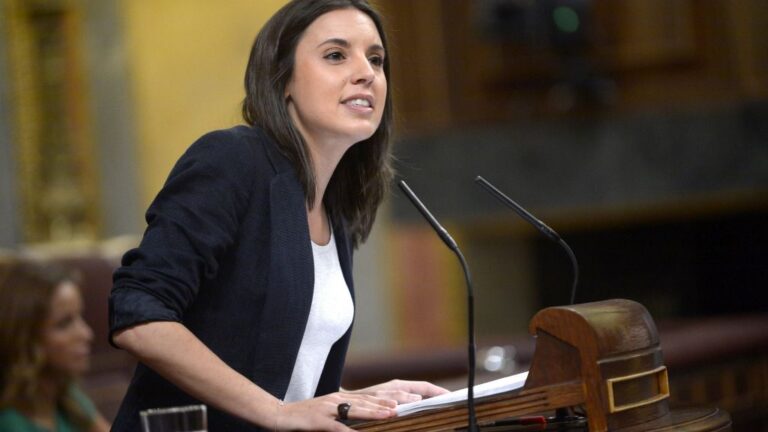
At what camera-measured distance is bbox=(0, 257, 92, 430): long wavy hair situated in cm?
286

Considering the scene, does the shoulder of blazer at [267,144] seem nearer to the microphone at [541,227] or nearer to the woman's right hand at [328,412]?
the microphone at [541,227]

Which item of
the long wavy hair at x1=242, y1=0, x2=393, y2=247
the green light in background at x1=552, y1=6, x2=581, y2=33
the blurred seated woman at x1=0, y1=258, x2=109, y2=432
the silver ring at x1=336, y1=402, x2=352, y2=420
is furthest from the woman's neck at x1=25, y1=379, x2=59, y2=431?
the green light in background at x1=552, y1=6, x2=581, y2=33

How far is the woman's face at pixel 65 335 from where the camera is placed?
297 cm

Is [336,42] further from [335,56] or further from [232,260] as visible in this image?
[232,260]

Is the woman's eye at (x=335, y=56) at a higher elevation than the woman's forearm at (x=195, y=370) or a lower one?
higher

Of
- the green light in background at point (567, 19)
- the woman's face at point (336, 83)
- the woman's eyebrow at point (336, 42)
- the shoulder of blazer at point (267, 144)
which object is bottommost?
the shoulder of blazer at point (267, 144)

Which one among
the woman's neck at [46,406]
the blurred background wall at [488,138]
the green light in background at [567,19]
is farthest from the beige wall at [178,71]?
the woman's neck at [46,406]

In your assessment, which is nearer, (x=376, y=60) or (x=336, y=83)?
(x=336, y=83)

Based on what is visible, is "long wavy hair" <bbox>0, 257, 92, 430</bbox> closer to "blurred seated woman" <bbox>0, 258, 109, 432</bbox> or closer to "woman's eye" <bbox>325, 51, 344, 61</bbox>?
"blurred seated woman" <bbox>0, 258, 109, 432</bbox>

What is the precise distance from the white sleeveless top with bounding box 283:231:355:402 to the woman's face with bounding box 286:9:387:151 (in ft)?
0.61

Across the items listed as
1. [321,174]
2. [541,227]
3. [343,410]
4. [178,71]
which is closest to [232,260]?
[321,174]

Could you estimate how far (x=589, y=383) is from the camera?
4.72 ft

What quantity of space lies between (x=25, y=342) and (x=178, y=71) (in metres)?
4.22

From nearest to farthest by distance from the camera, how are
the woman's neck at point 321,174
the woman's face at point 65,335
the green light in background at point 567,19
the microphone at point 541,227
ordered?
the microphone at point 541,227 → the woman's neck at point 321,174 → the woman's face at point 65,335 → the green light in background at point 567,19
